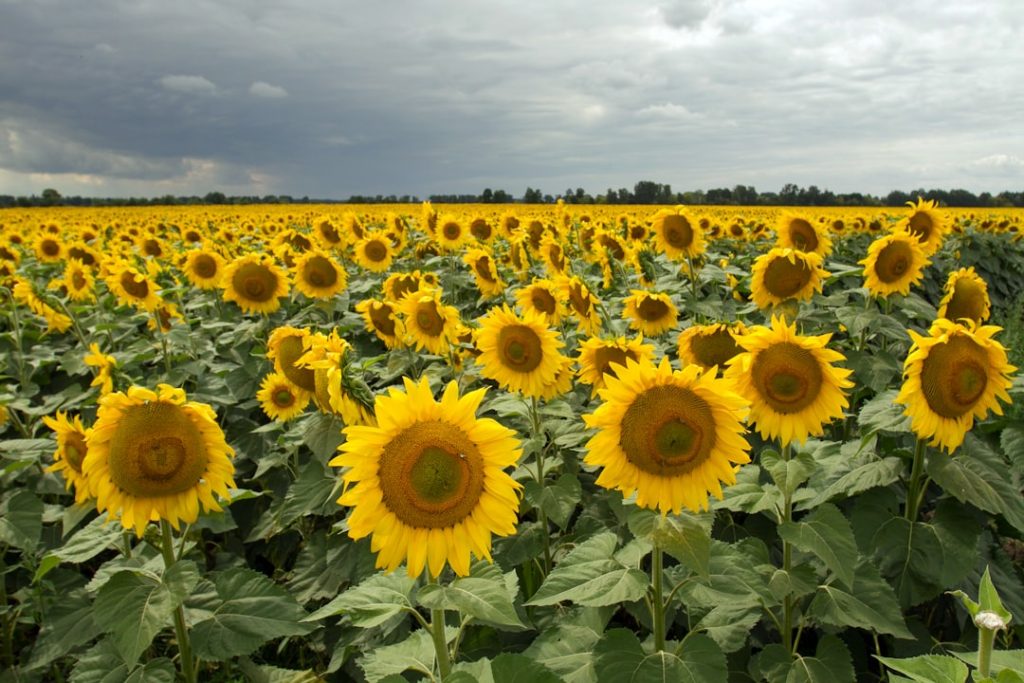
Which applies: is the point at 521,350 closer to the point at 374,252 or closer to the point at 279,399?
the point at 279,399

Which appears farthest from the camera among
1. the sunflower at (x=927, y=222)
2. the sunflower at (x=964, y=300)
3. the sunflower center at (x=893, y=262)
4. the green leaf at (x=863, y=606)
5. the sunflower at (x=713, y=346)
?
the sunflower at (x=927, y=222)

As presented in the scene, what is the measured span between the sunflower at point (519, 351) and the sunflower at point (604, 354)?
0.21 metres

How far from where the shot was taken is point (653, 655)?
2.28 meters

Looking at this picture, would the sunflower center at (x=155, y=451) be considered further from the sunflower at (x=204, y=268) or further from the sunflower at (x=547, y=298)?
the sunflower at (x=204, y=268)

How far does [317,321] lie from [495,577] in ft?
17.6

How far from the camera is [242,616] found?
2855 millimetres

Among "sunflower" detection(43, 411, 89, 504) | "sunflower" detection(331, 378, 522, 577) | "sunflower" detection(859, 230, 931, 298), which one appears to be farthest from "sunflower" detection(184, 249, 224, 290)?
"sunflower" detection(859, 230, 931, 298)

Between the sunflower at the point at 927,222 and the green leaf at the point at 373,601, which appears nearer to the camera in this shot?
the green leaf at the point at 373,601

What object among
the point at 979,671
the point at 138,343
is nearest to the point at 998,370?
the point at 979,671

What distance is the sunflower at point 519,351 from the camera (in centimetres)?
378

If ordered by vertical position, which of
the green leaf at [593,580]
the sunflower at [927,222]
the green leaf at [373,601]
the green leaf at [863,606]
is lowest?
the green leaf at [863,606]

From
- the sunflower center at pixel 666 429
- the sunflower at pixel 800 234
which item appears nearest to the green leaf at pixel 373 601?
the sunflower center at pixel 666 429

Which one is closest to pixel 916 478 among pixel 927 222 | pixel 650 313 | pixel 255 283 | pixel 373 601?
pixel 373 601

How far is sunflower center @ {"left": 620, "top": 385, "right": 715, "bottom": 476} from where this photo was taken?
2238mm
